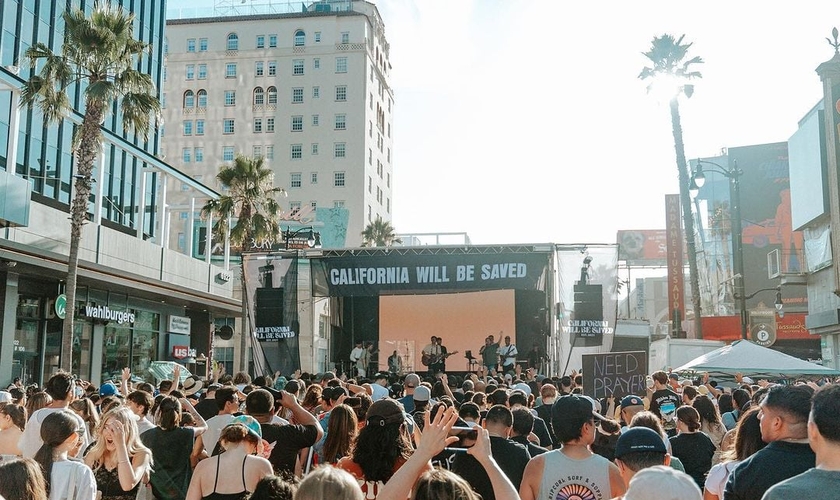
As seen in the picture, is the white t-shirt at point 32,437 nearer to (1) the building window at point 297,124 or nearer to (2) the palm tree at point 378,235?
(2) the palm tree at point 378,235

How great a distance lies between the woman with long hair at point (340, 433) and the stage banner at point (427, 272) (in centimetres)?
1571

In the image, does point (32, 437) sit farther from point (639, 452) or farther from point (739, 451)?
point (739, 451)

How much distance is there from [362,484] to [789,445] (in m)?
2.22

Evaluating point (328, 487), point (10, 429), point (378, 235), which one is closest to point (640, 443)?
point (328, 487)

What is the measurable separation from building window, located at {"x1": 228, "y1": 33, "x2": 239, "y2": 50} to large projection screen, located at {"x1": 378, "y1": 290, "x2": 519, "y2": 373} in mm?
47459

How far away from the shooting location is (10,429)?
19.5ft

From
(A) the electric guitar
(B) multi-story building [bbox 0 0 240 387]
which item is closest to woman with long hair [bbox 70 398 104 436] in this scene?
(B) multi-story building [bbox 0 0 240 387]

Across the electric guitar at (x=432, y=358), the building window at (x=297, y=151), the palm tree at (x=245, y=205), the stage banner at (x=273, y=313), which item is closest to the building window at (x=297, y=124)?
the building window at (x=297, y=151)

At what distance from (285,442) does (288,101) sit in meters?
64.4

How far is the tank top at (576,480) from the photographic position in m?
4.44

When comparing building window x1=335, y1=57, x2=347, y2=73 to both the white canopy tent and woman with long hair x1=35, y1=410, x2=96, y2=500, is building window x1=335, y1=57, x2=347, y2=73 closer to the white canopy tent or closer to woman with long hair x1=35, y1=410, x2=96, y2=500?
the white canopy tent

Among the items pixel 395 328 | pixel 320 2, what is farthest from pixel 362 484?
pixel 320 2

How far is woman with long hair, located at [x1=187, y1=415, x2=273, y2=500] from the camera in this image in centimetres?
484

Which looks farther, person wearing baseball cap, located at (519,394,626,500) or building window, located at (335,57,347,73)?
building window, located at (335,57,347,73)
